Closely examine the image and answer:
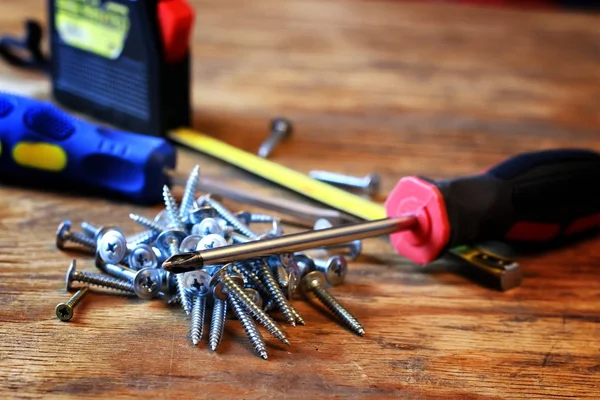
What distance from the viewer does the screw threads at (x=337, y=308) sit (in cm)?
83

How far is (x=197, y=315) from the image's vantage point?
2.62ft

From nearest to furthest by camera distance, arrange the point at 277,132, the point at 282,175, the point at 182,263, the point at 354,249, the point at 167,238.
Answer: the point at 182,263 < the point at 167,238 < the point at 354,249 < the point at 282,175 < the point at 277,132

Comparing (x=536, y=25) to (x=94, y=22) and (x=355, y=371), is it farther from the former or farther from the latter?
(x=355, y=371)

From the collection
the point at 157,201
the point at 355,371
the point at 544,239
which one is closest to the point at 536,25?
the point at 544,239

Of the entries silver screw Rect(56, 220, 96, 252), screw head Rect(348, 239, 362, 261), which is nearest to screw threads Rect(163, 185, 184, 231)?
silver screw Rect(56, 220, 96, 252)

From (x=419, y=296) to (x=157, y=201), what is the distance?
0.37m

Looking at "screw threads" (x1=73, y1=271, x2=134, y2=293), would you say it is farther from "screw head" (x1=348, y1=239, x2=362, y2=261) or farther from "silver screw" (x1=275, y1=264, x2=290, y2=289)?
"screw head" (x1=348, y1=239, x2=362, y2=261)

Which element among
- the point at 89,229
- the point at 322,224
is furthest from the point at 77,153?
the point at 322,224

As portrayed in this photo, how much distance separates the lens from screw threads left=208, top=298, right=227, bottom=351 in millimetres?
782

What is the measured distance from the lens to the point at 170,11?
1.13 m

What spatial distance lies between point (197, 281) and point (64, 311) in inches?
5.4

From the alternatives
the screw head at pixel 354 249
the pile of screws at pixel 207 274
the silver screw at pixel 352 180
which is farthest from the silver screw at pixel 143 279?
the silver screw at pixel 352 180

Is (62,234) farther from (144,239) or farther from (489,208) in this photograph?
(489,208)

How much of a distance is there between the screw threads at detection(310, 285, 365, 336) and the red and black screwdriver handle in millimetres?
131
